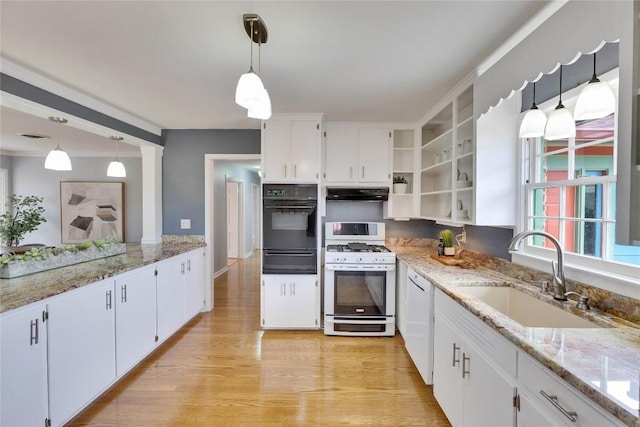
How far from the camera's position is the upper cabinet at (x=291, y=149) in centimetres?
305

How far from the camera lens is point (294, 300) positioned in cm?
307

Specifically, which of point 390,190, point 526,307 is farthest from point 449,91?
point 526,307

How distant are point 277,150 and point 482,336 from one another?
251cm

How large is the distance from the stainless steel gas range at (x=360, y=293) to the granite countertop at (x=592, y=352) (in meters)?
1.37

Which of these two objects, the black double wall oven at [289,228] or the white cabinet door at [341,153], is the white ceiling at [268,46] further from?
the black double wall oven at [289,228]

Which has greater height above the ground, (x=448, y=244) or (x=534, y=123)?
(x=534, y=123)

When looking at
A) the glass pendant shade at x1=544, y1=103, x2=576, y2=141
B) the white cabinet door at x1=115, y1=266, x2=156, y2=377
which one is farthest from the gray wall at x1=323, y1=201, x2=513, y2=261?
the glass pendant shade at x1=544, y1=103, x2=576, y2=141

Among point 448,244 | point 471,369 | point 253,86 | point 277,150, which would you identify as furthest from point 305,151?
point 471,369

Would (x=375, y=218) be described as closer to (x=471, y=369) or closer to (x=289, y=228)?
(x=289, y=228)

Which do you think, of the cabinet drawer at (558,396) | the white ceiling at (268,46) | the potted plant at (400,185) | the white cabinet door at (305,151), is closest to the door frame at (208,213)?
the white cabinet door at (305,151)

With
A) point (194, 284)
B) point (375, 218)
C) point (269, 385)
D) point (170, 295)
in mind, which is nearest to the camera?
point (269, 385)

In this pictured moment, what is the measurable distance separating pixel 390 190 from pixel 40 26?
3162mm

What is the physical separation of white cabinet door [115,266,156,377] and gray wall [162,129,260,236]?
51.1 inches

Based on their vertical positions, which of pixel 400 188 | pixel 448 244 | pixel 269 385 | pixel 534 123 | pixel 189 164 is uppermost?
pixel 189 164
